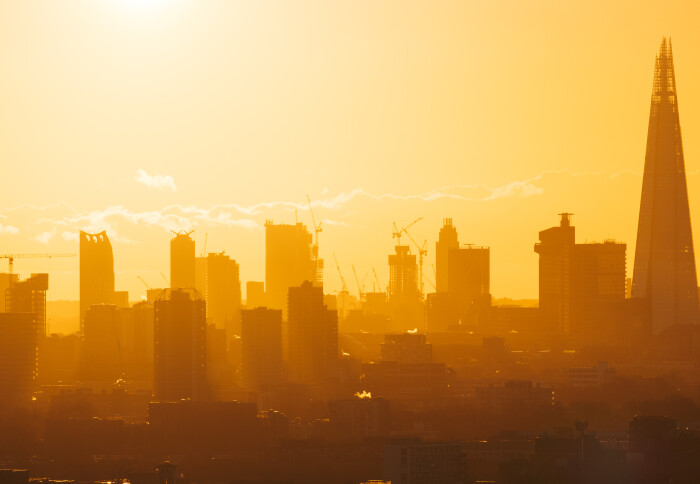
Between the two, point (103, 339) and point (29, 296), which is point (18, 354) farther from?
point (103, 339)

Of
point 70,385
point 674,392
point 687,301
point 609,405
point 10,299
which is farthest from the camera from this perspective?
point 687,301

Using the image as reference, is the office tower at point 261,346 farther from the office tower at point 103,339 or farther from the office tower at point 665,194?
the office tower at point 665,194

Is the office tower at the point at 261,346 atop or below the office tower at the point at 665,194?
below

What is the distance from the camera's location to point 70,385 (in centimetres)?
16112

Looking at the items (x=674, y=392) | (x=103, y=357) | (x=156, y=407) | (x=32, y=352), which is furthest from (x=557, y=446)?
(x=103, y=357)

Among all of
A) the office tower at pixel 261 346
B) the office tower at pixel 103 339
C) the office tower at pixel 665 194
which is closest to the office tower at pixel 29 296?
the office tower at pixel 103 339

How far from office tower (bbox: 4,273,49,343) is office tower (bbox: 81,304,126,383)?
14.9 feet

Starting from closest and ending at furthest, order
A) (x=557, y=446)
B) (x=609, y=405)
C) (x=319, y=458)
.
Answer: (x=557, y=446)
(x=319, y=458)
(x=609, y=405)

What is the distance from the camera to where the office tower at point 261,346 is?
159 meters

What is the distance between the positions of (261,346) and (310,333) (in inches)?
240

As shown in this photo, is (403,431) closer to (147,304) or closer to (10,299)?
(10,299)

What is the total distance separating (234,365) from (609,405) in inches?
1613

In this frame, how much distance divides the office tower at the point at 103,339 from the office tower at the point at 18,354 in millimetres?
15159

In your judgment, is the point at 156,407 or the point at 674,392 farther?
the point at 674,392
